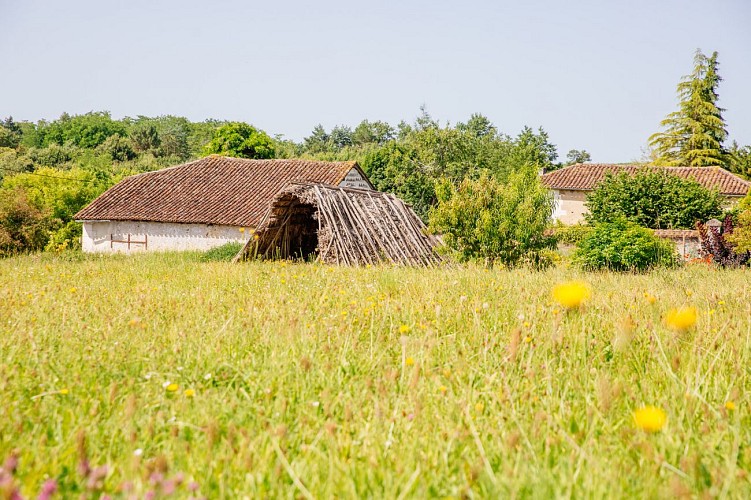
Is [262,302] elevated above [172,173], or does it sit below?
below

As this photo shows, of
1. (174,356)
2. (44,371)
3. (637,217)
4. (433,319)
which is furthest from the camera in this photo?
(637,217)

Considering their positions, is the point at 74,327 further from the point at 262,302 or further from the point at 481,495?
the point at 481,495

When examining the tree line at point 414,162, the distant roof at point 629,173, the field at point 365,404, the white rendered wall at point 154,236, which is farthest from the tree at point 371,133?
the field at point 365,404

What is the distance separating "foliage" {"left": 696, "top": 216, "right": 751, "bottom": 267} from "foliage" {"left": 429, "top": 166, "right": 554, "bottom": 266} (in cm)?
472

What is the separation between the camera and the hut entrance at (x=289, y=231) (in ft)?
44.7

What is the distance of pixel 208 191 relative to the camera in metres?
30.1

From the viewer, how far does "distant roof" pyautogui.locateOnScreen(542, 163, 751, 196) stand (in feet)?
116

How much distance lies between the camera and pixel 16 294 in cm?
578

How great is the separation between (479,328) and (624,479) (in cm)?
194

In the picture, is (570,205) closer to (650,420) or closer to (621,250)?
(621,250)

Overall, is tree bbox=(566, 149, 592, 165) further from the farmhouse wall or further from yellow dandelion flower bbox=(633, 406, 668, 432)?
yellow dandelion flower bbox=(633, 406, 668, 432)

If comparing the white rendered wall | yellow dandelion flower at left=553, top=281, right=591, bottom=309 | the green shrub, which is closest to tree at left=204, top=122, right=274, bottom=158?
the white rendered wall

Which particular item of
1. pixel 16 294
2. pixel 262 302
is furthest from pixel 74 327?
pixel 16 294

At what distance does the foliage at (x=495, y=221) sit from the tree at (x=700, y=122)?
1434 inches
